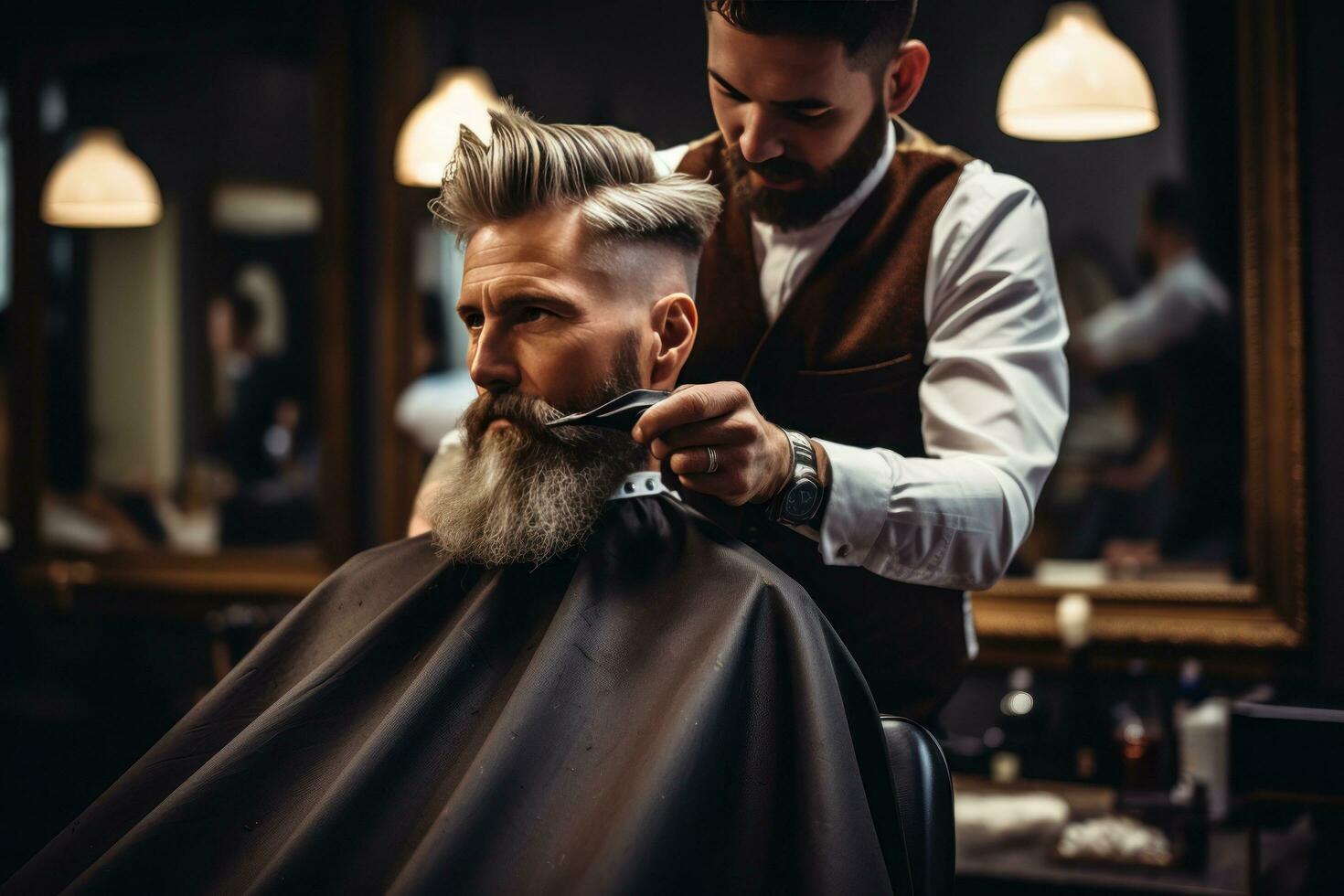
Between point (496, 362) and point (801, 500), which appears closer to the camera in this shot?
point (801, 500)

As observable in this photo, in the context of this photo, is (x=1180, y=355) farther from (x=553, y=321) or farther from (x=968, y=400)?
(x=553, y=321)

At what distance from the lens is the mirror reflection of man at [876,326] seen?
4.04ft

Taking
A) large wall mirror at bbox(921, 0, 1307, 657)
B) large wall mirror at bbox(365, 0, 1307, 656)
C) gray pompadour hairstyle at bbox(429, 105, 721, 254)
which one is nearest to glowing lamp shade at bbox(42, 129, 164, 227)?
large wall mirror at bbox(365, 0, 1307, 656)

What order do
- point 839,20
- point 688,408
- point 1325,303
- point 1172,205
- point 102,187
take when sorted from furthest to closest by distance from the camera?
1. point 102,187
2. point 1172,205
3. point 1325,303
4. point 839,20
5. point 688,408

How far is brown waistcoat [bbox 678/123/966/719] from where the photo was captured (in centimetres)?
134

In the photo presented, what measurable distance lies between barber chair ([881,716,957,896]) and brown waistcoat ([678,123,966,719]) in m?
0.18

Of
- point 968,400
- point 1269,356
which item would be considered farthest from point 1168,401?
point 968,400

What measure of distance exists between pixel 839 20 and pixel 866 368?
1.22ft

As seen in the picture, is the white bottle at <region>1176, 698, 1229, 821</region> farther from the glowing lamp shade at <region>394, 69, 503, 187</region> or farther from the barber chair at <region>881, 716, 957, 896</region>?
the glowing lamp shade at <region>394, 69, 503, 187</region>

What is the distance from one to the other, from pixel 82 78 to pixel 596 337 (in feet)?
11.6

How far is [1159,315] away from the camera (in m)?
2.63

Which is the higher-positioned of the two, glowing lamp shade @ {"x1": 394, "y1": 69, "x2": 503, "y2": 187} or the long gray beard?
glowing lamp shade @ {"x1": 394, "y1": 69, "x2": 503, "y2": 187}

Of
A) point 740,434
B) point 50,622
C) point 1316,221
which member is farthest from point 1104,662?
point 50,622

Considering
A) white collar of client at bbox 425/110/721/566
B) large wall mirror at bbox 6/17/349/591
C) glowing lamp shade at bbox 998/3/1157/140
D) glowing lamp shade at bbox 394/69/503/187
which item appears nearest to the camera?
white collar of client at bbox 425/110/721/566
